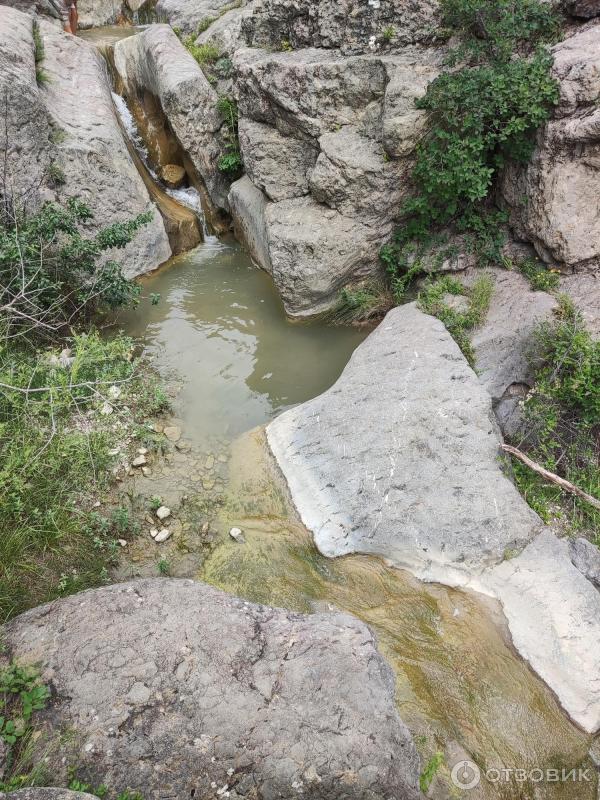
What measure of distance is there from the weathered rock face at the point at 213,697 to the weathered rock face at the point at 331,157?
16.0 feet

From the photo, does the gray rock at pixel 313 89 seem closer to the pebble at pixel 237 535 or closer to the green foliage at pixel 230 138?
the green foliage at pixel 230 138

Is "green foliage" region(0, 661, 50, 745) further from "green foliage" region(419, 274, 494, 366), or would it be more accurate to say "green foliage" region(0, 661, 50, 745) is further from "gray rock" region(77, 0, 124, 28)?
"gray rock" region(77, 0, 124, 28)

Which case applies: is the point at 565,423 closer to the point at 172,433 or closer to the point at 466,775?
the point at 466,775

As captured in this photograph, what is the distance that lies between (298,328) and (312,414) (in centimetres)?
237

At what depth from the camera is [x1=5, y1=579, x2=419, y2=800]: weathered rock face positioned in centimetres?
260

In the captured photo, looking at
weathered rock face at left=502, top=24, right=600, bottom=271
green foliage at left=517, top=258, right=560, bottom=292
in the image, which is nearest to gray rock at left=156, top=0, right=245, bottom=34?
weathered rock face at left=502, top=24, right=600, bottom=271

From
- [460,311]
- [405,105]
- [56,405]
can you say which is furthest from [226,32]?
[56,405]

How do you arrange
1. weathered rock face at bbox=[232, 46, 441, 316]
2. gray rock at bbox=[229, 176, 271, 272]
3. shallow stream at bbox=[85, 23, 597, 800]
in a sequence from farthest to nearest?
gray rock at bbox=[229, 176, 271, 272] < weathered rock face at bbox=[232, 46, 441, 316] < shallow stream at bbox=[85, 23, 597, 800]

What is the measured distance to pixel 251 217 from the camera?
815 centimetres

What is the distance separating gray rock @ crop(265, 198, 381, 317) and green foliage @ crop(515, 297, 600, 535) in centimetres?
282

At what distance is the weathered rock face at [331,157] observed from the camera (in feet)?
21.4

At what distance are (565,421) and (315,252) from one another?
3.85 meters

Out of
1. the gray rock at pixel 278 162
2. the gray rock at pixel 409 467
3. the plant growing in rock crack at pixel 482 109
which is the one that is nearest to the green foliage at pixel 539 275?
the plant growing in rock crack at pixel 482 109

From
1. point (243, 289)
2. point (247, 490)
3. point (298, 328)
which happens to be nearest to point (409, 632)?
point (247, 490)
